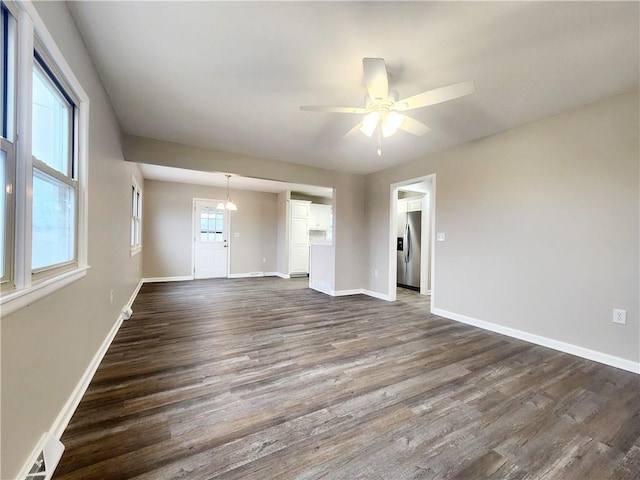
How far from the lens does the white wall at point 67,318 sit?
1.03m

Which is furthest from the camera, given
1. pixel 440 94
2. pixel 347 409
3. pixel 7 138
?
pixel 440 94

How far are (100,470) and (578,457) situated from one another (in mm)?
2287

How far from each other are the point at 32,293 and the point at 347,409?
171 cm

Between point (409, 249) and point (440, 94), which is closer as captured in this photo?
point (440, 94)

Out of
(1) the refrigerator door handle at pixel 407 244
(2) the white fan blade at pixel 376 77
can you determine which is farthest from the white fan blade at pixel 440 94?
(1) the refrigerator door handle at pixel 407 244

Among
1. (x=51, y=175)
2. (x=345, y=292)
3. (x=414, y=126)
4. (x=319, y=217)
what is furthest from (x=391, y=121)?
(x=319, y=217)

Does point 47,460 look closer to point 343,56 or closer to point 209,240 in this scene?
point 343,56

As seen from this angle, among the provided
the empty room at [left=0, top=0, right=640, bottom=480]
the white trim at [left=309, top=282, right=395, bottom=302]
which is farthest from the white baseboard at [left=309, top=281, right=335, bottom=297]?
the empty room at [left=0, top=0, right=640, bottom=480]

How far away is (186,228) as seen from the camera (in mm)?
6500

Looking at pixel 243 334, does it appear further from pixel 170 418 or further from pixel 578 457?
pixel 578 457

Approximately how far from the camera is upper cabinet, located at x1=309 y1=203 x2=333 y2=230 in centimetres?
764

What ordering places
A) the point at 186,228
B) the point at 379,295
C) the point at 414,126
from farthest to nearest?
the point at 186,228 < the point at 379,295 < the point at 414,126

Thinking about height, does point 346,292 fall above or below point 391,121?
below

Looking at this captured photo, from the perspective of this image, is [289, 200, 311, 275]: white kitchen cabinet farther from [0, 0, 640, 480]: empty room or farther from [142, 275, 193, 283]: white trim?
[0, 0, 640, 480]: empty room
